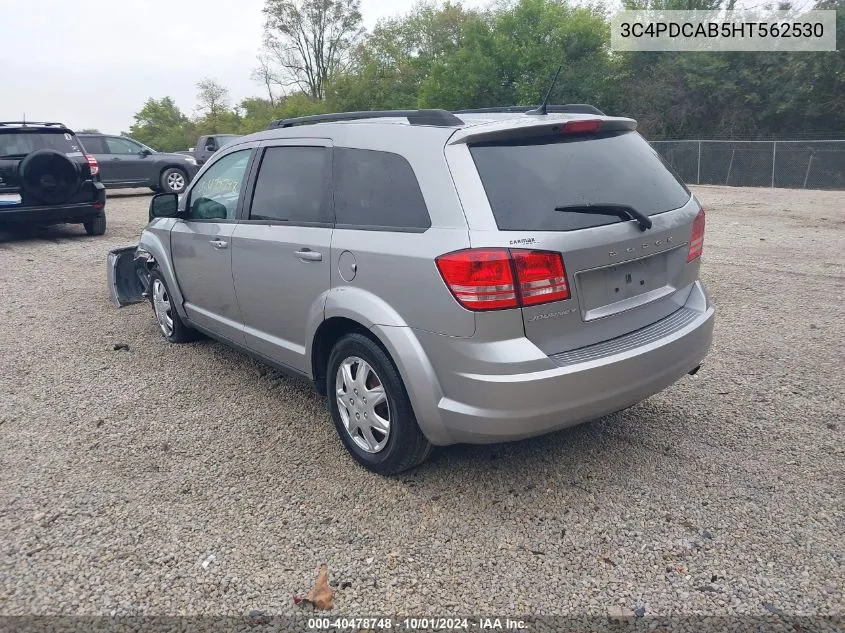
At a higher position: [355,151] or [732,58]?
[732,58]

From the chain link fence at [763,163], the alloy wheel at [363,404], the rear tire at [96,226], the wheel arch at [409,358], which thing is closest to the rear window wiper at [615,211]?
the wheel arch at [409,358]

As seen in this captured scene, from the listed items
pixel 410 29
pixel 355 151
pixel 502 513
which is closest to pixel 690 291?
pixel 502 513

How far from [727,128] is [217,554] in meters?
29.5

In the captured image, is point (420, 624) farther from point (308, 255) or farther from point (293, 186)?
point (293, 186)

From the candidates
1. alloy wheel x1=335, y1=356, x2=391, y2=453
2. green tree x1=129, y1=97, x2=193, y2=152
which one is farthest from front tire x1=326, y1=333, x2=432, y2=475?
green tree x1=129, y1=97, x2=193, y2=152

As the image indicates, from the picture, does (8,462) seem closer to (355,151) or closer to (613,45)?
(355,151)

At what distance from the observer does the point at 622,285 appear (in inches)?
119

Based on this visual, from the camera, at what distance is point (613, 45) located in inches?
1261

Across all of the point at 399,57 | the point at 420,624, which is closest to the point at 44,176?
the point at 420,624

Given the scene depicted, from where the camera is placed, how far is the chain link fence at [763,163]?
20.7 m

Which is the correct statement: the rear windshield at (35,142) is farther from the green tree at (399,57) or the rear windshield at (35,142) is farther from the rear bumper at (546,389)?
the green tree at (399,57)

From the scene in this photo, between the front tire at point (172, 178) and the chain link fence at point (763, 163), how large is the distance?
17.3 m

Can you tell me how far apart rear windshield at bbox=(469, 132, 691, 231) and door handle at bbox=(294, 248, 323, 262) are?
1.01 metres

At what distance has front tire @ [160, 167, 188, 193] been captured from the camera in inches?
717
